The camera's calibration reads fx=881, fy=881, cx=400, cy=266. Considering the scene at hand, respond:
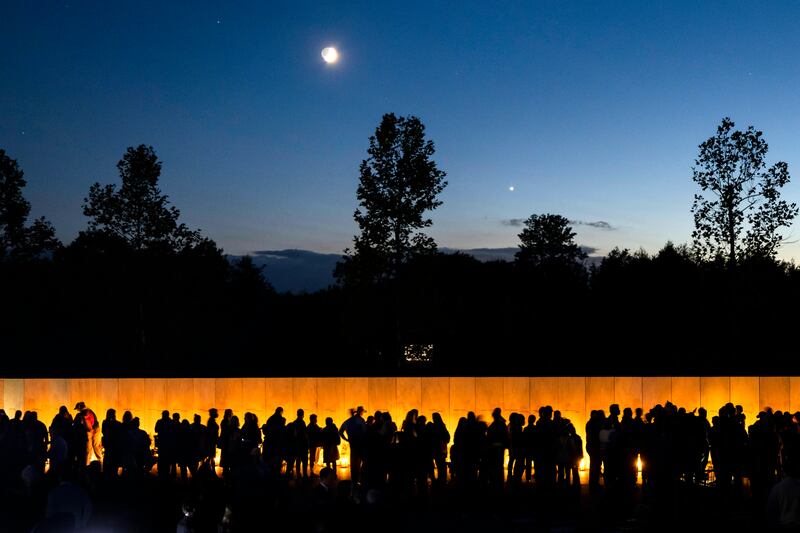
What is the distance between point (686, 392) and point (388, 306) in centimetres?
2008

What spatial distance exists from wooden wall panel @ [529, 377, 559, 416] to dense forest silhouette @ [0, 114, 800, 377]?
53.6 feet

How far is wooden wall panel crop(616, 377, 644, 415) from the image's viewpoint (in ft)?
72.8

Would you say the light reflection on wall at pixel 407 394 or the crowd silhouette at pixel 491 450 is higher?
the light reflection on wall at pixel 407 394

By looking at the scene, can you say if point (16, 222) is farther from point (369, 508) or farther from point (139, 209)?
point (369, 508)

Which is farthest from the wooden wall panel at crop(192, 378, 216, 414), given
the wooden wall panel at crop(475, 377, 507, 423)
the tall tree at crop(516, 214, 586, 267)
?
the tall tree at crop(516, 214, 586, 267)

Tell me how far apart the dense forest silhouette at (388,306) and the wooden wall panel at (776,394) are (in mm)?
14640

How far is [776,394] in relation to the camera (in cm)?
2212

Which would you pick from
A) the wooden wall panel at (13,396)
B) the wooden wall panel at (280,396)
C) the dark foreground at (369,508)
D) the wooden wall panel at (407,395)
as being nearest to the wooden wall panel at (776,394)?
the dark foreground at (369,508)

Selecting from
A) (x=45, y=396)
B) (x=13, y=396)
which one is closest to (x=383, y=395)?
(x=45, y=396)

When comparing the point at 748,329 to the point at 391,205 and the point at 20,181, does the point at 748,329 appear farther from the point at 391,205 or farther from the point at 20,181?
the point at 20,181

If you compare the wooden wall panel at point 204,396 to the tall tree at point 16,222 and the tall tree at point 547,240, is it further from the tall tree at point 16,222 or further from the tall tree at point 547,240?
the tall tree at point 547,240

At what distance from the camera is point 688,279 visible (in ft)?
165

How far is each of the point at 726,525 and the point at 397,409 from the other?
10695mm

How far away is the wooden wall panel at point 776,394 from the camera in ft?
72.5
